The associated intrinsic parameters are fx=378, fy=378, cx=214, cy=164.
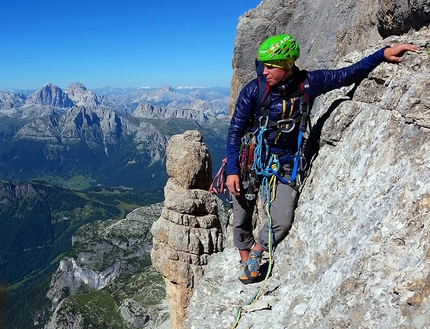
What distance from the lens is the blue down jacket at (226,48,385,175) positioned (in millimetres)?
8664

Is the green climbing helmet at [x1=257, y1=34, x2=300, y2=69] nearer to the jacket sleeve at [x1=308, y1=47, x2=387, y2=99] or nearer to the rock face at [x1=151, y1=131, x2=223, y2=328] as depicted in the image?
the jacket sleeve at [x1=308, y1=47, x2=387, y2=99]

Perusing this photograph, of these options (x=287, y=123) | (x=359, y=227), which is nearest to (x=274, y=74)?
(x=287, y=123)

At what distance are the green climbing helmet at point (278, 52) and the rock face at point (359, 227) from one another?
6.92 feet

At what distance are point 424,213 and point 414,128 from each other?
1849mm

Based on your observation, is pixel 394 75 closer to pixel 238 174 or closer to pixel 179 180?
pixel 238 174

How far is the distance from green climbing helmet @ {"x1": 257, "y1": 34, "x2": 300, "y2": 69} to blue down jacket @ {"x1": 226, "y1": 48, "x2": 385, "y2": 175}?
505 mm

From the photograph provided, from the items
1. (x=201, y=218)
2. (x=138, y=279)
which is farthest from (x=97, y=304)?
(x=201, y=218)

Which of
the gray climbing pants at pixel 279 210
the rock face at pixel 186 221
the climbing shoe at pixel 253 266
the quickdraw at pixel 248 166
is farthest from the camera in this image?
the rock face at pixel 186 221

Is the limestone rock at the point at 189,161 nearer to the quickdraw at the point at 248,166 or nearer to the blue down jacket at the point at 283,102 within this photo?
the quickdraw at the point at 248,166

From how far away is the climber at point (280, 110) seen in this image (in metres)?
8.30

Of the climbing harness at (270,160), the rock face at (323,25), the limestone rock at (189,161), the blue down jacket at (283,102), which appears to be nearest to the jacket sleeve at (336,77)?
the blue down jacket at (283,102)

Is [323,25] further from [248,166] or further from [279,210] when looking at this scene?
[279,210]

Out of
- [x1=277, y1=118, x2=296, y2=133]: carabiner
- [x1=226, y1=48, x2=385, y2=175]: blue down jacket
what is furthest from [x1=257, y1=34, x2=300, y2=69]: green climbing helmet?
[x1=277, y1=118, x2=296, y2=133]: carabiner

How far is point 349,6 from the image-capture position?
13.0 m
